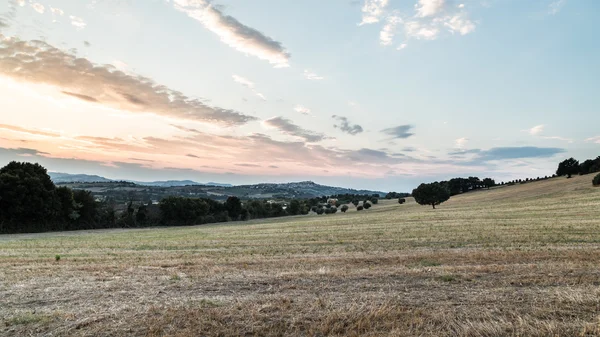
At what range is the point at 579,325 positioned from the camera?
21.1 ft

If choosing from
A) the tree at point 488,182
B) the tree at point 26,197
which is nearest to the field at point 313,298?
the tree at point 26,197

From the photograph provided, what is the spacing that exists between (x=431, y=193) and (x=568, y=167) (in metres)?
56.8

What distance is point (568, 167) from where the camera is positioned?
351ft

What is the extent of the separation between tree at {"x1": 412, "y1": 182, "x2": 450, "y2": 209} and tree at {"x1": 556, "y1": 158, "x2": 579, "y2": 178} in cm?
4794

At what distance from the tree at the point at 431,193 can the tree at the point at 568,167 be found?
1887 inches

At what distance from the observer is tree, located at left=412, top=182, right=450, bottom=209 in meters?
82.4

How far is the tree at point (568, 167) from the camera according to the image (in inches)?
4134

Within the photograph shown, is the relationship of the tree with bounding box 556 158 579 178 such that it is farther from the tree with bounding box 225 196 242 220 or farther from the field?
the field

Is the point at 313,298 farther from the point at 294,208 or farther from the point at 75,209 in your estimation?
the point at 294,208

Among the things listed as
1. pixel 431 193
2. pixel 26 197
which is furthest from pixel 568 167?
pixel 26 197

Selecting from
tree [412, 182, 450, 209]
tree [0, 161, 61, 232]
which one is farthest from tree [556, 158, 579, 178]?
tree [0, 161, 61, 232]

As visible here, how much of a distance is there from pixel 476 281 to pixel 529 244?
1206 centimetres

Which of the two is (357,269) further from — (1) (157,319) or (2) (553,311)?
(1) (157,319)

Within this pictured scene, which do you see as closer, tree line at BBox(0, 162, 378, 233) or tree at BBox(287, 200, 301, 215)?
tree line at BBox(0, 162, 378, 233)
